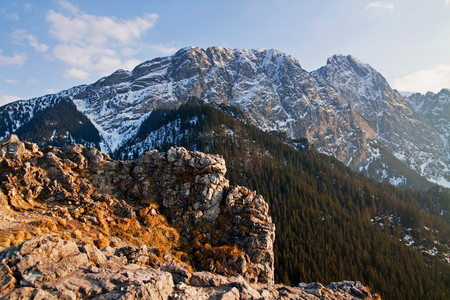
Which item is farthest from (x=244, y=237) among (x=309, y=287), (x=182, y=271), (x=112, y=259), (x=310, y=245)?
(x=310, y=245)

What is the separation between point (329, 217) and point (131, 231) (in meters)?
105

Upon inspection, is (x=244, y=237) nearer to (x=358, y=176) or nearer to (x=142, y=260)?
(x=142, y=260)

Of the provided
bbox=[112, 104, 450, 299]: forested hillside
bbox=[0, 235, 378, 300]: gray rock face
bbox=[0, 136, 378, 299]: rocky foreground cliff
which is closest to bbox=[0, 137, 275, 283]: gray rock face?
bbox=[0, 136, 378, 299]: rocky foreground cliff

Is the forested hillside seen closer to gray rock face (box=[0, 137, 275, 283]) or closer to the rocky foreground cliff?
gray rock face (box=[0, 137, 275, 283])

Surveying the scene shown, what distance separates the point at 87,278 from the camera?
15.0 meters

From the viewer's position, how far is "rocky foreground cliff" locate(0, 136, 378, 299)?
1491 cm

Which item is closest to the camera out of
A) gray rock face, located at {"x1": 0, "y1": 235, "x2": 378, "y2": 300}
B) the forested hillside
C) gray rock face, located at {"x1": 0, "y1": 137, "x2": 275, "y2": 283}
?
gray rock face, located at {"x1": 0, "y1": 235, "x2": 378, "y2": 300}

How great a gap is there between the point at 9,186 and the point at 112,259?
14448 mm

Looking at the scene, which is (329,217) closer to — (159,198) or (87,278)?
(159,198)

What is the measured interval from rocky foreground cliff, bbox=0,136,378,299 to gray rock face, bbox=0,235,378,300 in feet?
0.18

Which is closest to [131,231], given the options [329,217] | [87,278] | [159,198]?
[159,198]

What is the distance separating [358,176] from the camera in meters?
184

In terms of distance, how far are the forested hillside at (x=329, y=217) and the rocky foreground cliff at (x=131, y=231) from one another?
5176 centimetres

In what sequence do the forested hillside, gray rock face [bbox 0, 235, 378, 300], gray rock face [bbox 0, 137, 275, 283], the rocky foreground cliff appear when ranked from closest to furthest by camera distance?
gray rock face [bbox 0, 235, 378, 300], the rocky foreground cliff, gray rock face [bbox 0, 137, 275, 283], the forested hillside
